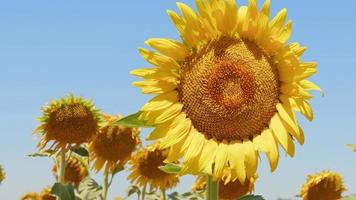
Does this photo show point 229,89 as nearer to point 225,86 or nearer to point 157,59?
point 225,86

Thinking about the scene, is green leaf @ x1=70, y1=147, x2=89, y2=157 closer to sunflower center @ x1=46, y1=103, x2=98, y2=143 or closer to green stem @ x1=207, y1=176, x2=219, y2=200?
sunflower center @ x1=46, y1=103, x2=98, y2=143

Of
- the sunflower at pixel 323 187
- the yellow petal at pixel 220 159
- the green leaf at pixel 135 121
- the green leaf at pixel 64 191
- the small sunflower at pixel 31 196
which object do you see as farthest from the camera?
the small sunflower at pixel 31 196

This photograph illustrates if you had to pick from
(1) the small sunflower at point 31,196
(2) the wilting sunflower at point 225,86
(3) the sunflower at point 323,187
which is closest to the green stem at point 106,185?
(1) the small sunflower at point 31,196

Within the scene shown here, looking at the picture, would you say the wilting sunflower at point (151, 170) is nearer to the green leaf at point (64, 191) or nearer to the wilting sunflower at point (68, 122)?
the wilting sunflower at point (68, 122)

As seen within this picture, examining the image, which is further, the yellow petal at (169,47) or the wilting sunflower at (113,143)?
the wilting sunflower at (113,143)

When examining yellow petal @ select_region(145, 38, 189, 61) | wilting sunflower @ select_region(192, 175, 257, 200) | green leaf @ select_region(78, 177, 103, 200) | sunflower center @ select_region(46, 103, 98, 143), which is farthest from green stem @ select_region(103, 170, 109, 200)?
yellow petal @ select_region(145, 38, 189, 61)

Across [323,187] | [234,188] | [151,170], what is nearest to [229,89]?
[234,188]
